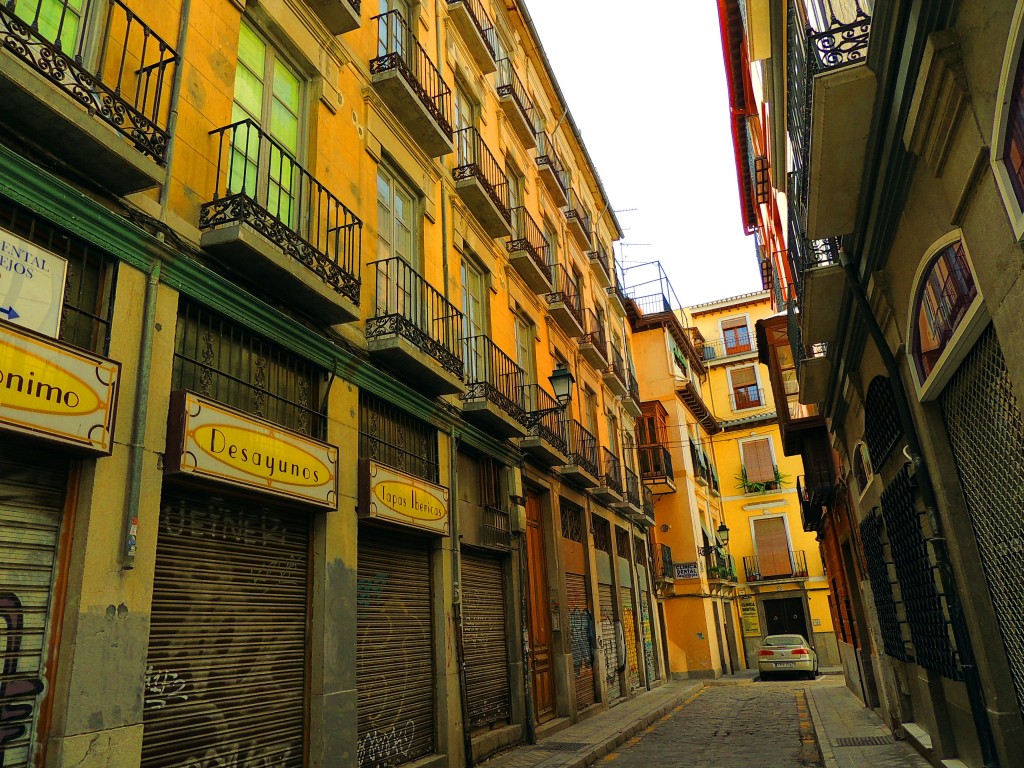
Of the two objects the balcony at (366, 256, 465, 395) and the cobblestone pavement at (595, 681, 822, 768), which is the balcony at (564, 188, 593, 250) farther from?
the cobblestone pavement at (595, 681, 822, 768)

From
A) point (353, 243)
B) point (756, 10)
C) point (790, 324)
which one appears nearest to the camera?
point (353, 243)

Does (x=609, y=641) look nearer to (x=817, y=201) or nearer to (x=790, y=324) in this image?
(x=790, y=324)

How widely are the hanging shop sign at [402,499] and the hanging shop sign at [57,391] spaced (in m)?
3.46

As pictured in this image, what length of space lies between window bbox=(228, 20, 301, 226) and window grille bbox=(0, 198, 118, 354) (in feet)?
6.45

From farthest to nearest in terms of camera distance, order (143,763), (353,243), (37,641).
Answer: (353,243) → (143,763) → (37,641)

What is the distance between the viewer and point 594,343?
21031mm

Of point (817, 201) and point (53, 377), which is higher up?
point (817, 201)

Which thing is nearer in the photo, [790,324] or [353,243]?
[353,243]

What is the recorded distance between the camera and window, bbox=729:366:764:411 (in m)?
38.7

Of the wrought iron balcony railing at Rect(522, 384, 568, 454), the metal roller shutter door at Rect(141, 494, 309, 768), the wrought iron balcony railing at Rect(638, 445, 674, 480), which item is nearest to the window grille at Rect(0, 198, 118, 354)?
the metal roller shutter door at Rect(141, 494, 309, 768)

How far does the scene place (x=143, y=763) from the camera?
537cm

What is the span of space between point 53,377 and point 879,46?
6294 mm

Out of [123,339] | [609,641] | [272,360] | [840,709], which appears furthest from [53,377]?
[609,641]

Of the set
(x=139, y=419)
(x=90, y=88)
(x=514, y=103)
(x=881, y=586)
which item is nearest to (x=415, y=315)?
(x=139, y=419)
